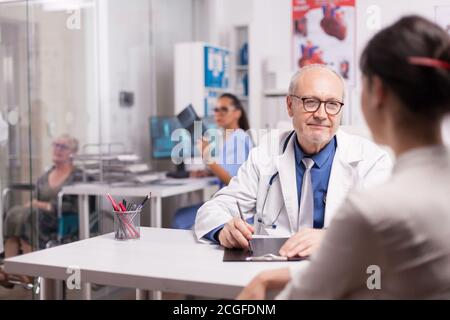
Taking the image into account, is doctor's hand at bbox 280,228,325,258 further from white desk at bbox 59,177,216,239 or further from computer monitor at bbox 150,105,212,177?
computer monitor at bbox 150,105,212,177

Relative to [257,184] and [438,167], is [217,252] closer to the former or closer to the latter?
[257,184]

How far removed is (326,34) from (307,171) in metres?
3.66

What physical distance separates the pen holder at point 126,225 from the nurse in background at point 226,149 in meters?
1.10

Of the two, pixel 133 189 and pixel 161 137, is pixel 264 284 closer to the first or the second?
pixel 133 189

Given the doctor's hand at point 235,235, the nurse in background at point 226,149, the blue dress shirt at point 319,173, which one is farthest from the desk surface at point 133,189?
Result: the doctor's hand at point 235,235

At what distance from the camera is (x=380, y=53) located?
900mm

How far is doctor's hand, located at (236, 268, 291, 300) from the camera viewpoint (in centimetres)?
113

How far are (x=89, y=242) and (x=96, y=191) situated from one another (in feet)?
6.26

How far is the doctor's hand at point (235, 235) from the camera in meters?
1.53

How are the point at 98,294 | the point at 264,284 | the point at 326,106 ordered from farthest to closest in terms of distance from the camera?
the point at 98,294 < the point at 326,106 < the point at 264,284

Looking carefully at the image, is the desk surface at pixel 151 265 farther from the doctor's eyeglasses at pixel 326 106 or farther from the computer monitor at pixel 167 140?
the computer monitor at pixel 167 140

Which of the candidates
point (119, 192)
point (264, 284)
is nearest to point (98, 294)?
point (119, 192)

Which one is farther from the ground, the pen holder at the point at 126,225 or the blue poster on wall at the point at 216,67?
the blue poster on wall at the point at 216,67

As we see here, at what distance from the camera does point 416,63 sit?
0.86 metres
